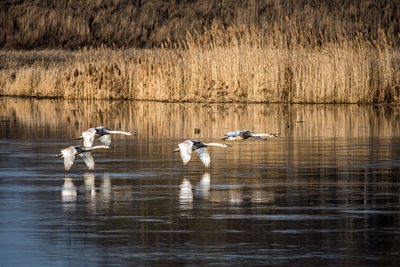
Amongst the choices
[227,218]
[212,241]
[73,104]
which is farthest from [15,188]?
[73,104]

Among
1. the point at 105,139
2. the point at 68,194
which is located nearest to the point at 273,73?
the point at 105,139

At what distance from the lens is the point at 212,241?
21.6 feet

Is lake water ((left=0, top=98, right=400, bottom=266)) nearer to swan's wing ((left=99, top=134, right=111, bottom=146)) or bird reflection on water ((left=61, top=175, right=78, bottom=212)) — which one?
bird reflection on water ((left=61, top=175, right=78, bottom=212))

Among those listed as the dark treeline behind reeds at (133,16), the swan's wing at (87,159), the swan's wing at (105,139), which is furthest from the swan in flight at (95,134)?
the dark treeline behind reeds at (133,16)

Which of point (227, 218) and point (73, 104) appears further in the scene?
point (73, 104)

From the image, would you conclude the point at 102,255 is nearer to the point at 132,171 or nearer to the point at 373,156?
the point at 132,171

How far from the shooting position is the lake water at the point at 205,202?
627 cm

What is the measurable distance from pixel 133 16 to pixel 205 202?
5920 centimetres

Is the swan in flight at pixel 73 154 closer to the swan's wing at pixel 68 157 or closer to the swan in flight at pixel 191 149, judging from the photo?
the swan's wing at pixel 68 157

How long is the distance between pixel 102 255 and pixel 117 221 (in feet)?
4.07

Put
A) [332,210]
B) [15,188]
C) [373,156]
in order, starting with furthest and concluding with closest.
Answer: [373,156]
[15,188]
[332,210]

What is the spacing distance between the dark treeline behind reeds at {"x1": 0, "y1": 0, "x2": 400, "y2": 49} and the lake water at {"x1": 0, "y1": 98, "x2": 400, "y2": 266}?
45605mm

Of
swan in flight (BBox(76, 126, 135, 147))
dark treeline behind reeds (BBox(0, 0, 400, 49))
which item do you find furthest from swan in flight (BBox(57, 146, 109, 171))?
dark treeline behind reeds (BBox(0, 0, 400, 49))

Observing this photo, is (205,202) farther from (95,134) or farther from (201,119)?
(201,119)
